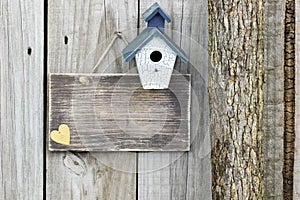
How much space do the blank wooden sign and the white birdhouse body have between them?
7cm

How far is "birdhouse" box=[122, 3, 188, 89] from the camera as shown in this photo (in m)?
1.16

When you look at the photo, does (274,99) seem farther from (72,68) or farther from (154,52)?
(72,68)

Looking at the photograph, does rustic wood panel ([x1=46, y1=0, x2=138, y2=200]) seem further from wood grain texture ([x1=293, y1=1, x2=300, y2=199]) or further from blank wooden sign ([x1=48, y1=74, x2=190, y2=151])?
wood grain texture ([x1=293, y1=1, x2=300, y2=199])

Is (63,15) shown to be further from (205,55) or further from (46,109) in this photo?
(205,55)

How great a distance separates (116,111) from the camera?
4.16ft

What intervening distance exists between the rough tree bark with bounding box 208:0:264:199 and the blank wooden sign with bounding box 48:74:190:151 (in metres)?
0.13

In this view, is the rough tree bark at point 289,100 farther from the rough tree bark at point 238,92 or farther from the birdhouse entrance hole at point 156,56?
the birdhouse entrance hole at point 156,56

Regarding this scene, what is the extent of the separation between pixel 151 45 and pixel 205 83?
19 centimetres

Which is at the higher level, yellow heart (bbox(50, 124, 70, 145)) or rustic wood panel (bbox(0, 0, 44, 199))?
rustic wood panel (bbox(0, 0, 44, 199))

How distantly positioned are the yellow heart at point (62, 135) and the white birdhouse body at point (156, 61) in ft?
0.62

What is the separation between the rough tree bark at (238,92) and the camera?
1141 mm

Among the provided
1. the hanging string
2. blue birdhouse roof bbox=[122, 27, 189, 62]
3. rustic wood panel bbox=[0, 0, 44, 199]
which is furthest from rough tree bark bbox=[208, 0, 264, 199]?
rustic wood panel bbox=[0, 0, 44, 199]

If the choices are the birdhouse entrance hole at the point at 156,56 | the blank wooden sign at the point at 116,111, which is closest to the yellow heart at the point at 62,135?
the blank wooden sign at the point at 116,111

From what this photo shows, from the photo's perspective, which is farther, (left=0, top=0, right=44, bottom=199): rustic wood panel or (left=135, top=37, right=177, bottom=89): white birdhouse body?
(left=0, top=0, right=44, bottom=199): rustic wood panel
